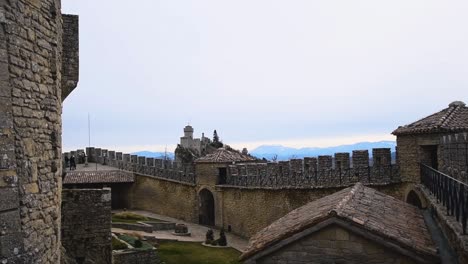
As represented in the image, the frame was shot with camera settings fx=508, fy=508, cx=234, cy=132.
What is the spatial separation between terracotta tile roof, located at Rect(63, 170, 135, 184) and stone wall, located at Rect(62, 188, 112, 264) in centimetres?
2159

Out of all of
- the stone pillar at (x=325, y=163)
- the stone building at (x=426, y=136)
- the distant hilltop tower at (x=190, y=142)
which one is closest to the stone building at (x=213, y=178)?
the stone pillar at (x=325, y=163)

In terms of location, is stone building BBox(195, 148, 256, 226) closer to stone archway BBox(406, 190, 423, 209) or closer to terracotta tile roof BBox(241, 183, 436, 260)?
stone archway BBox(406, 190, 423, 209)

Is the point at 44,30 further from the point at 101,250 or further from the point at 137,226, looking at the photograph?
the point at 137,226

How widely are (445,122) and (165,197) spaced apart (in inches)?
886

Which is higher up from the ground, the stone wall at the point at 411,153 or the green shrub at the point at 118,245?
the stone wall at the point at 411,153

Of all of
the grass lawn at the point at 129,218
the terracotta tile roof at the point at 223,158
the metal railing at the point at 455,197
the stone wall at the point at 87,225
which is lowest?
the grass lawn at the point at 129,218

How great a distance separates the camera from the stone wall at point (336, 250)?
7.92m

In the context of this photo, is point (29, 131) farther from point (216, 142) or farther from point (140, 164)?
point (216, 142)

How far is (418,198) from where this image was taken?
17.9 m

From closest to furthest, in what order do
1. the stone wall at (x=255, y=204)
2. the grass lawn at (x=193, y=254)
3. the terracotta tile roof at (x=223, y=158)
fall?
the grass lawn at (x=193, y=254) → the stone wall at (x=255, y=204) → the terracotta tile roof at (x=223, y=158)

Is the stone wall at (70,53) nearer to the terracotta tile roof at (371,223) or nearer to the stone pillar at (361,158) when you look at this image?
the terracotta tile roof at (371,223)

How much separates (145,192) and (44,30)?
98.6 feet

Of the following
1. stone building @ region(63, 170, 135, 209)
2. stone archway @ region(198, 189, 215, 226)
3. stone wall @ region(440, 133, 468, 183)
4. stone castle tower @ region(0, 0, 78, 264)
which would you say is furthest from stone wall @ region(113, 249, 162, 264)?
stone building @ region(63, 170, 135, 209)

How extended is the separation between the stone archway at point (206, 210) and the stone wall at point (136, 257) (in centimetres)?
1277
